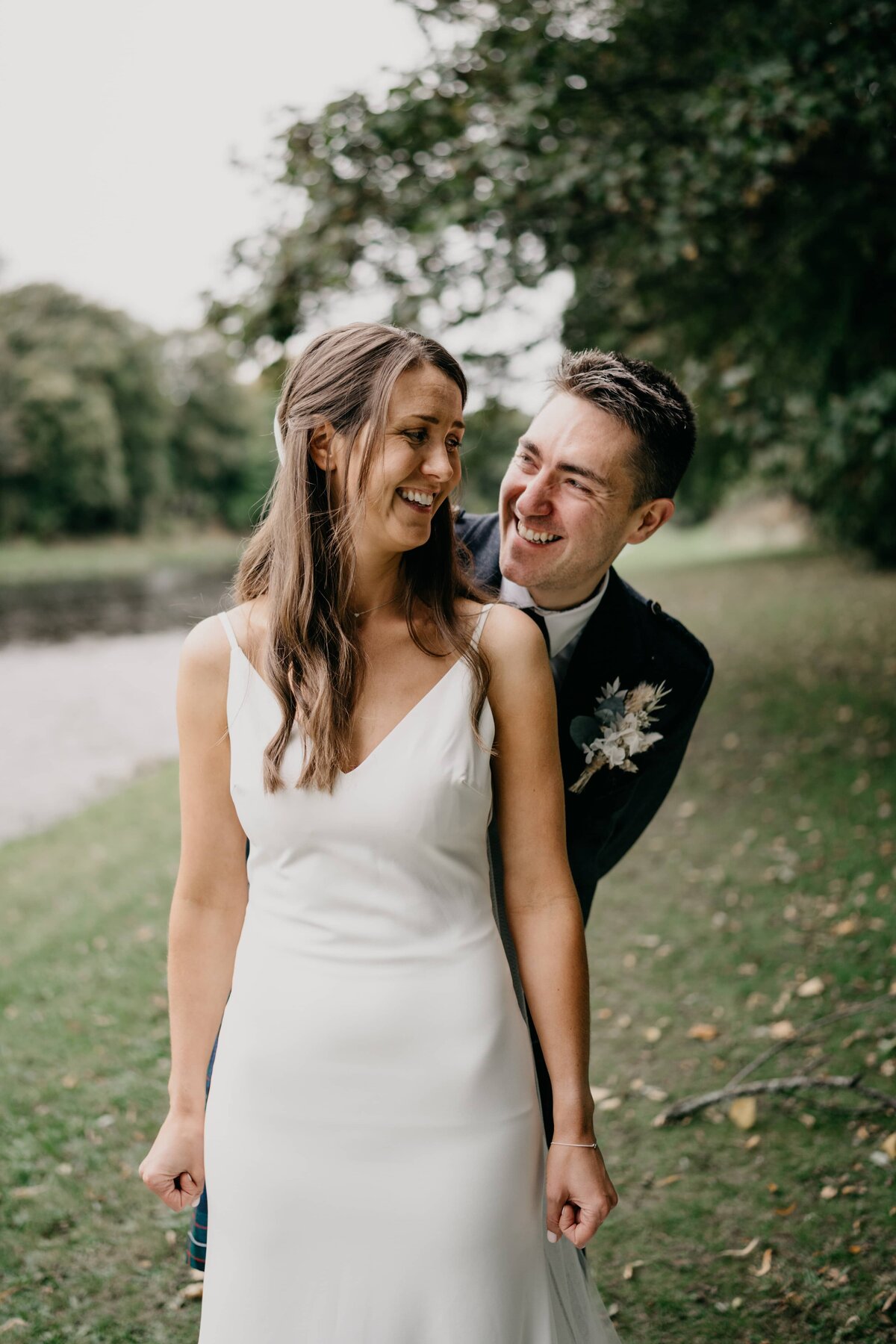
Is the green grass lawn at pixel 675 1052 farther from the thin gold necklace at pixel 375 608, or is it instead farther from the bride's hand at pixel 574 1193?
the thin gold necklace at pixel 375 608

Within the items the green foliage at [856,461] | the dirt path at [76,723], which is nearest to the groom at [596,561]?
the green foliage at [856,461]

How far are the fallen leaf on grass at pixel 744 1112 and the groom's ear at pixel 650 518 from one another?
268 cm

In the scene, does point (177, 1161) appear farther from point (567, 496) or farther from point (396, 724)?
point (567, 496)

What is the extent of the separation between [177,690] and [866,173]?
6.26m

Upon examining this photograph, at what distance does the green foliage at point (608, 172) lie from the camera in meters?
5.93

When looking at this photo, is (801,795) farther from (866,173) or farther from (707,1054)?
(866,173)

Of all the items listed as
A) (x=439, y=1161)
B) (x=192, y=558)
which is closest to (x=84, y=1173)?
(x=439, y=1161)

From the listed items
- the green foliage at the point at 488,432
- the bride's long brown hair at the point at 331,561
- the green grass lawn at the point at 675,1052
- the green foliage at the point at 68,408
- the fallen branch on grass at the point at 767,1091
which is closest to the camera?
the bride's long brown hair at the point at 331,561

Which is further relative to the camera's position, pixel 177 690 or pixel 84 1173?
pixel 84 1173

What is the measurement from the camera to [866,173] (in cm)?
661

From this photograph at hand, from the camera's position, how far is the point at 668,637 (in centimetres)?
285

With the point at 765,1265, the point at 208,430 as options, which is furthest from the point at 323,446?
the point at 208,430

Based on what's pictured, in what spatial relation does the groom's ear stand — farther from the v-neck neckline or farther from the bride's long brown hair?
the v-neck neckline

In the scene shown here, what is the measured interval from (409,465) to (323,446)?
0.20m
